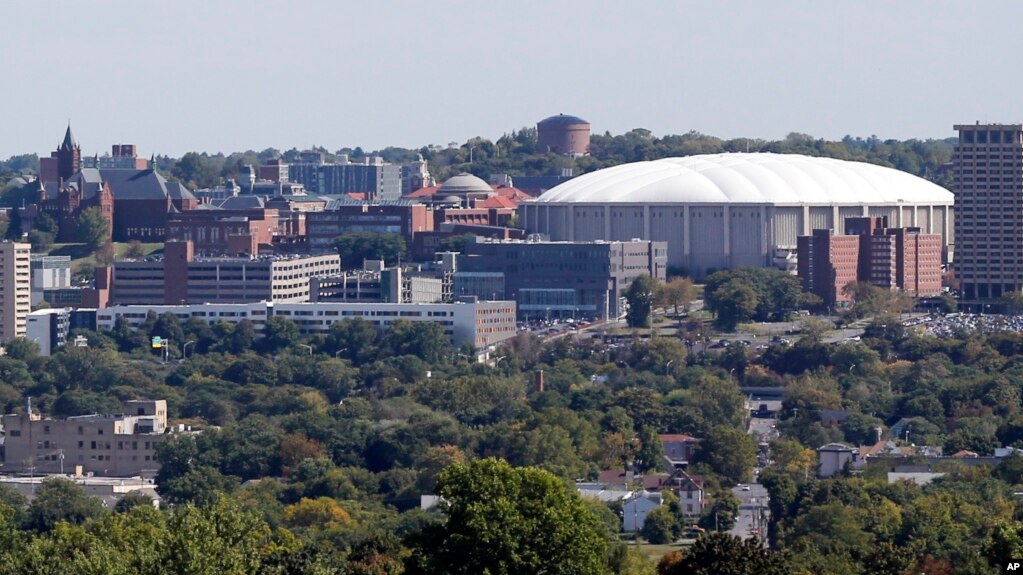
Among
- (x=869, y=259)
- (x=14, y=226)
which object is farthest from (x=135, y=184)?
(x=869, y=259)

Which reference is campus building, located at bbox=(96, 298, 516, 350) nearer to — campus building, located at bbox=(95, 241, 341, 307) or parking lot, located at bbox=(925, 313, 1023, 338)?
campus building, located at bbox=(95, 241, 341, 307)

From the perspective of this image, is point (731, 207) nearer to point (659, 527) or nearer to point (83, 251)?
point (83, 251)

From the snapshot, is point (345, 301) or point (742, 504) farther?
point (345, 301)

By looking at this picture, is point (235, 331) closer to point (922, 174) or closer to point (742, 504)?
point (742, 504)

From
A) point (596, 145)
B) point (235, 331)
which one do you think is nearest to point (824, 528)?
point (235, 331)

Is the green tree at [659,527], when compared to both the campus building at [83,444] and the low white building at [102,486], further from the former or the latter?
the campus building at [83,444]

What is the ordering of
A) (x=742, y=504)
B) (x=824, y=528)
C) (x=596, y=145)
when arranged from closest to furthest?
(x=824, y=528) → (x=742, y=504) → (x=596, y=145)

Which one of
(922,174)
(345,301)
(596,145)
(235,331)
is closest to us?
(235,331)
